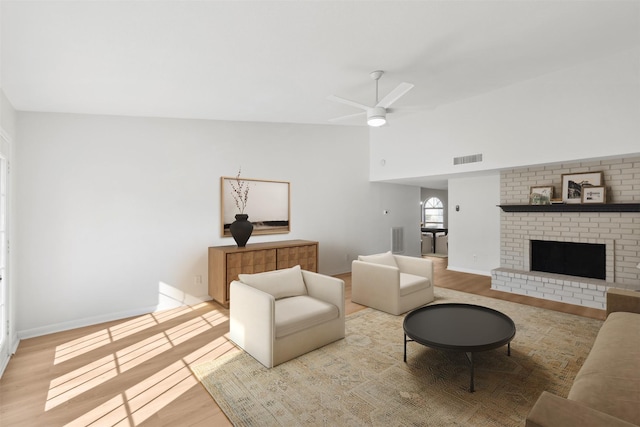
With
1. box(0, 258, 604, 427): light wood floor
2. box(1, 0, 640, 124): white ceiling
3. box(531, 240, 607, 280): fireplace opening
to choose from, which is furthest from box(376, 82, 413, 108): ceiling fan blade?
box(531, 240, 607, 280): fireplace opening

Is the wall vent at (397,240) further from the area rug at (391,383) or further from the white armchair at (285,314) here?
the white armchair at (285,314)

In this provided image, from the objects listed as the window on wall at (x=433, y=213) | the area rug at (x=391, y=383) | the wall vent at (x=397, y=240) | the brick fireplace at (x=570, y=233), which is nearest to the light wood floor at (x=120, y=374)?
the area rug at (x=391, y=383)

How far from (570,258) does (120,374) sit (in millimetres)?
6137

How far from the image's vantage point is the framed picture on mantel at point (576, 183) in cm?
438

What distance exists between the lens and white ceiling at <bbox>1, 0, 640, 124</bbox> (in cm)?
209

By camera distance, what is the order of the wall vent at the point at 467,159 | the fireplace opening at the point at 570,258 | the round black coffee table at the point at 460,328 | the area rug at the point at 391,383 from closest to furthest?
1. the area rug at the point at 391,383
2. the round black coffee table at the point at 460,328
3. the fireplace opening at the point at 570,258
4. the wall vent at the point at 467,159

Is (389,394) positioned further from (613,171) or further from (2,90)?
(613,171)

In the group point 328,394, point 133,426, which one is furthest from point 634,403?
point 133,426

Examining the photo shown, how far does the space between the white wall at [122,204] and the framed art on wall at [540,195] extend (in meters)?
3.95

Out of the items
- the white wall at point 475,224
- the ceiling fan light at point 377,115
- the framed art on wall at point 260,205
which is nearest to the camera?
the ceiling fan light at point 377,115

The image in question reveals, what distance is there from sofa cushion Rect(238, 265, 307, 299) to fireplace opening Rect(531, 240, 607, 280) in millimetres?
4214

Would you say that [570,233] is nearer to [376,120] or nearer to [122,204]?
[376,120]

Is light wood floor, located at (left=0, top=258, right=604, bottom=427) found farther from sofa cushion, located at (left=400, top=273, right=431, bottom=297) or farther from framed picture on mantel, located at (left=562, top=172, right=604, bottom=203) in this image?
framed picture on mantel, located at (left=562, top=172, right=604, bottom=203)

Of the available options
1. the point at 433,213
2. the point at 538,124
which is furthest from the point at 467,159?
the point at 433,213
